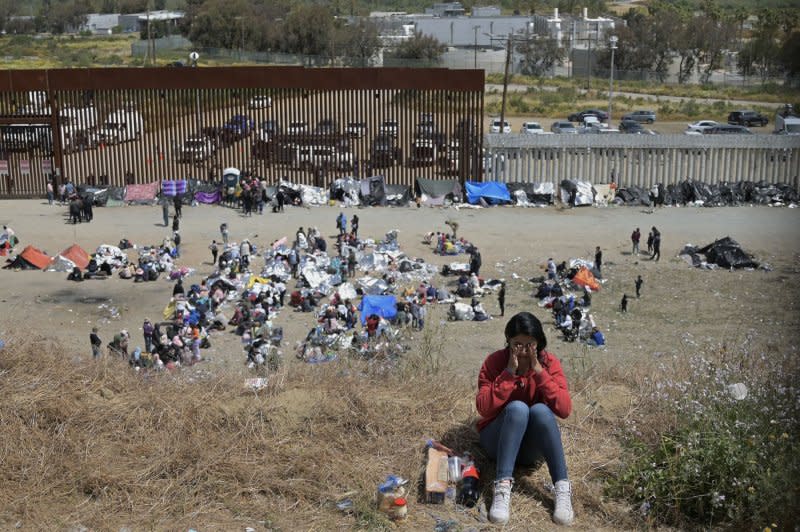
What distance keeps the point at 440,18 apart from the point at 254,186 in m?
64.4

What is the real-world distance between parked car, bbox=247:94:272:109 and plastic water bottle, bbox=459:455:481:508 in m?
27.0

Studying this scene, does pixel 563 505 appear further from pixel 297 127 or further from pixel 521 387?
pixel 297 127

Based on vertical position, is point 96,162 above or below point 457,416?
below

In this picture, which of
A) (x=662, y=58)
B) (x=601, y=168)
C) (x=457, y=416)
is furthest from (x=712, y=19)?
(x=457, y=416)

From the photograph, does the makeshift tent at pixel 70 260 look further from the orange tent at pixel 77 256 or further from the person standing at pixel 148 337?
the person standing at pixel 148 337

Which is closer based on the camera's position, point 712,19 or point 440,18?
point 712,19

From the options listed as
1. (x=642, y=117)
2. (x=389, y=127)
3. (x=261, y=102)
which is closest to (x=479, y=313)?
(x=389, y=127)

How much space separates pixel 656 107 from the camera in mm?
57312

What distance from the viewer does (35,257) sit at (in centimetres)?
2259

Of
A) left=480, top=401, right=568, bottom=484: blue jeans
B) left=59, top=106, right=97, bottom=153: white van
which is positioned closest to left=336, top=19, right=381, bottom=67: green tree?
left=59, top=106, right=97, bottom=153: white van

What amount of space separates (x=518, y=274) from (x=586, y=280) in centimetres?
172

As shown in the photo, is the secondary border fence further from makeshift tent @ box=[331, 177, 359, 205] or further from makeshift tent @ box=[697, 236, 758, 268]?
makeshift tent @ box=[697, 236, 758, 268]

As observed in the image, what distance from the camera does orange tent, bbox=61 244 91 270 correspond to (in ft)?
73.3

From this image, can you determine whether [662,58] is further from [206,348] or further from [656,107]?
[206,348]
